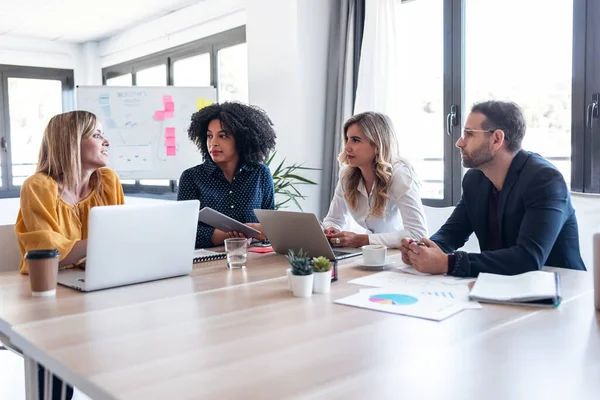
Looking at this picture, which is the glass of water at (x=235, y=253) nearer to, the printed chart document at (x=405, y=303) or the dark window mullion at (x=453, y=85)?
the printed chart document at (x=405, y=303)

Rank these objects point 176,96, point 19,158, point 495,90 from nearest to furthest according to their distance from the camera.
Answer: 1. point 495,90
2. point 176,96
3. point 19,158

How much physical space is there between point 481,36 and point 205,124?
1789mm

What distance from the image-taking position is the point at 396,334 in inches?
42.3

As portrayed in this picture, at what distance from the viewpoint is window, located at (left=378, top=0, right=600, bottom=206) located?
297 centimetres

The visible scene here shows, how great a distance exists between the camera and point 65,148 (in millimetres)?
1922

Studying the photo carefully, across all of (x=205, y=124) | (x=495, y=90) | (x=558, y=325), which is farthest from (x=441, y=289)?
(x=495, y=90)

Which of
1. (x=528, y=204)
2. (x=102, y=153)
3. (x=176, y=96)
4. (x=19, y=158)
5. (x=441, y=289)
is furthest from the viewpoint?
(x=19, y=158)

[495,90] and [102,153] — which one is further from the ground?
[495,90]

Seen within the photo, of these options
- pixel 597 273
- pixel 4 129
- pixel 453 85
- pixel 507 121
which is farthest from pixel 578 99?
pixel 4 129

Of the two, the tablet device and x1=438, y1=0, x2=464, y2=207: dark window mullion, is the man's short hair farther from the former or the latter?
x1=438, y1=0, x2=464, y2=207: dark window mullion

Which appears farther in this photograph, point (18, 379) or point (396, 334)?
point (18, 379)

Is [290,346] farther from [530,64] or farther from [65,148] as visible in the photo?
[530,64]

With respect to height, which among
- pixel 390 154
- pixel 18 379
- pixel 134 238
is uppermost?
pixel 390 154

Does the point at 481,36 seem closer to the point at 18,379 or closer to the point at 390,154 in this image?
the point at 390,154
